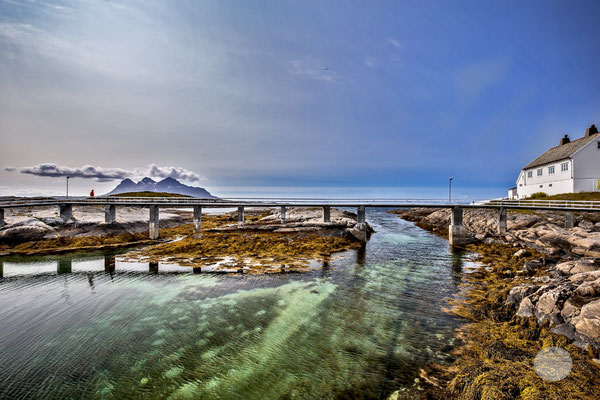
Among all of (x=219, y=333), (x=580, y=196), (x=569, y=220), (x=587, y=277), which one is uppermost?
(x=580, y=196)

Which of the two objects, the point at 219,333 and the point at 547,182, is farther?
the point at 547,182

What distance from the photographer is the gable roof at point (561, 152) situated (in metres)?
45.3

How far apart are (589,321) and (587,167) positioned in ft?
175

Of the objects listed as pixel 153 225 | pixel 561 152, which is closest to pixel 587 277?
pixel 561 152

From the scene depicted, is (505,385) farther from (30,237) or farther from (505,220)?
(30,237)

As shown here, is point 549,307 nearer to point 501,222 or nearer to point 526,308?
point 526,308

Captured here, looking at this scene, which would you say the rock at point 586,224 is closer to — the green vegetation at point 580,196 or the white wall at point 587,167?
the green vegetation at point 580,196

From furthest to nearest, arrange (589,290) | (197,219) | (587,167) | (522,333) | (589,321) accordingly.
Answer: (197,219), (587,167), (589,290), (522,333), (589,321)

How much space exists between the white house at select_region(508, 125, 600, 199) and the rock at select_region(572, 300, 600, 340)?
5054cm

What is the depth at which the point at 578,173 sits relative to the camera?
1727 inches

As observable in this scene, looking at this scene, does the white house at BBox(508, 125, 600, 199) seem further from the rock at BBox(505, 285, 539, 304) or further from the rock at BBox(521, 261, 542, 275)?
the rock at BBox(505, 285, 539, 304)

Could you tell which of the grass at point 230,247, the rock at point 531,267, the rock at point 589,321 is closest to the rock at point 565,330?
the rock at point 589,321

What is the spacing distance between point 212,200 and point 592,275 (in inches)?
2051
